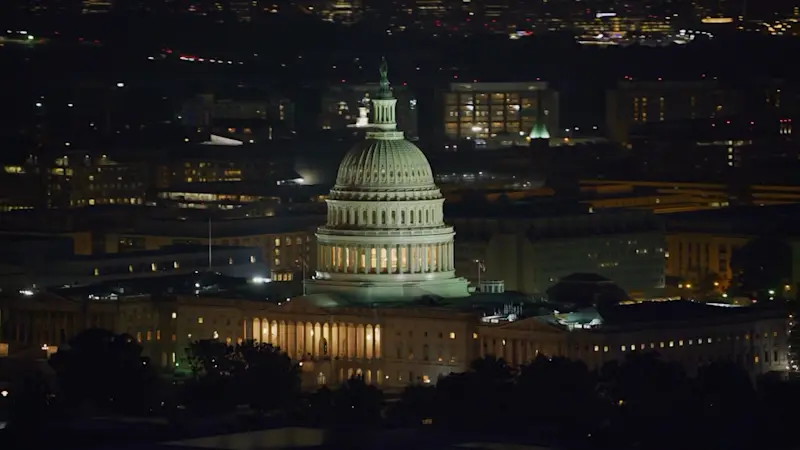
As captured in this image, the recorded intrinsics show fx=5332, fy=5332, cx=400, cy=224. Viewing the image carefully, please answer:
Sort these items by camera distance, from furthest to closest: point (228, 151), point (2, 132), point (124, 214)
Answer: point (2, 132), point (228, 151), point (124, 214)

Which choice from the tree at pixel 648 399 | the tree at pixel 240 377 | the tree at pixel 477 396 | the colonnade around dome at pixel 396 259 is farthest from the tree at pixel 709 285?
the tree at pixel 477 396

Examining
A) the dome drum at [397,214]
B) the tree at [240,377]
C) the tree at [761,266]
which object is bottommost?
the tree at [240,377]

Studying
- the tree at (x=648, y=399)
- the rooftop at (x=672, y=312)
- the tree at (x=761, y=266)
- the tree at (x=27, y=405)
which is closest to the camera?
the tree at (x=27, y=405)

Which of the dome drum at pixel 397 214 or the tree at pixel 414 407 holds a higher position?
the dome drum at pixel 397 214

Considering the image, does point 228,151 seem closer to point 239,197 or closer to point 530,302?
point 239,197

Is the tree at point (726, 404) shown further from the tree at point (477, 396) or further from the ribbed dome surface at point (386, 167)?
the ribbed dome surface at point (386, 167)

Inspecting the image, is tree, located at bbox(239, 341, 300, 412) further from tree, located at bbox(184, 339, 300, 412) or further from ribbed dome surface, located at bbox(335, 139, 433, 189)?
ribbed dome surface, located at bbox(335, 139, 433, 189)

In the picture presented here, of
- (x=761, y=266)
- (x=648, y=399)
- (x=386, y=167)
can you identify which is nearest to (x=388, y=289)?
(x=386, y=167)

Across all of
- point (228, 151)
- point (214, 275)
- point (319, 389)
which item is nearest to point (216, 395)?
point (319, 389)
